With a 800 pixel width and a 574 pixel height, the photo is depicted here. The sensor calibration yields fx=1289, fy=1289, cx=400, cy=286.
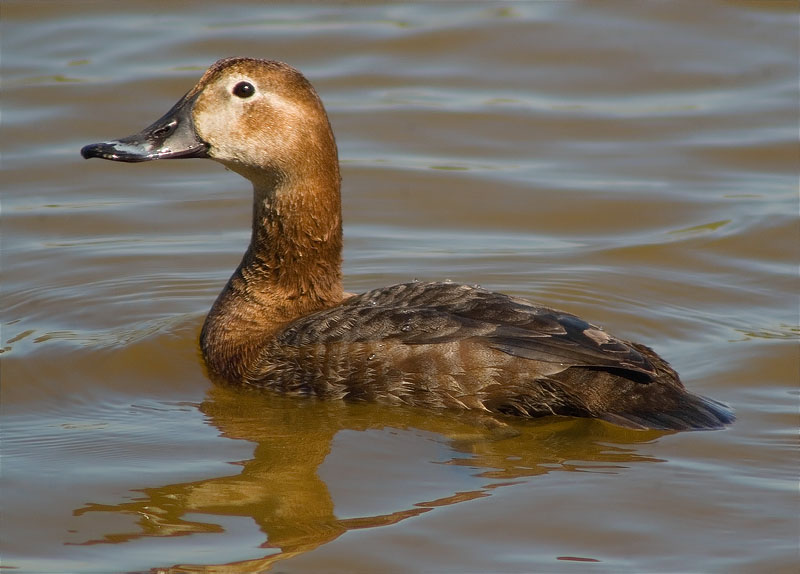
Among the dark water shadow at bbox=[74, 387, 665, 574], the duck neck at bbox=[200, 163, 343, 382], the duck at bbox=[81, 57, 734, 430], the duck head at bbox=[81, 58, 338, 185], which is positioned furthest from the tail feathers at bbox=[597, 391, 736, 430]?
the duck head at bbox=[81, 58, 338, 185]

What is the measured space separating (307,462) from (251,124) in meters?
1.74

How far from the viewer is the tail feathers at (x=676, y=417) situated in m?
5.46

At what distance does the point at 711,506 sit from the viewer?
499 cm

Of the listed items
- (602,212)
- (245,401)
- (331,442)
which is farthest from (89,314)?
(602,212)

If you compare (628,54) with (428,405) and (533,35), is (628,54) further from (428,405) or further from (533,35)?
(428,405)

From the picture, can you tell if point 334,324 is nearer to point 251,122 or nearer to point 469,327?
point 469,327

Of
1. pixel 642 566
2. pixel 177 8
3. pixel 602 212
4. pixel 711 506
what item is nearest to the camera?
pixel 642 566

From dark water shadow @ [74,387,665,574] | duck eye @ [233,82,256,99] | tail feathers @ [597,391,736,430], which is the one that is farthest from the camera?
duck eye @ [233,82,256,99]

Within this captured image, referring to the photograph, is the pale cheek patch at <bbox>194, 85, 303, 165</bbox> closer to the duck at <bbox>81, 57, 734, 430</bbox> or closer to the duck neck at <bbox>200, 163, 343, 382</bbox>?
the duck at <bbox>81, 57, 734, 430</bbox>

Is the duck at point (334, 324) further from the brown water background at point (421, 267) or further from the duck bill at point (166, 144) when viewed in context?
the brown water background at point (421, 267)

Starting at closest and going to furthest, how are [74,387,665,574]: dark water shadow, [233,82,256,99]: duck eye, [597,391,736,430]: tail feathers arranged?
[74,387,665,574]: dark water shadow
[597,391,736,430]: tail feathers
[233,82,256,99]: duck eye

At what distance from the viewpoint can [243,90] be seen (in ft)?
20.5

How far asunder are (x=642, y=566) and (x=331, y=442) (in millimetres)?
1585

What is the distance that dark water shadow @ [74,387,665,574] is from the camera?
4836mm
